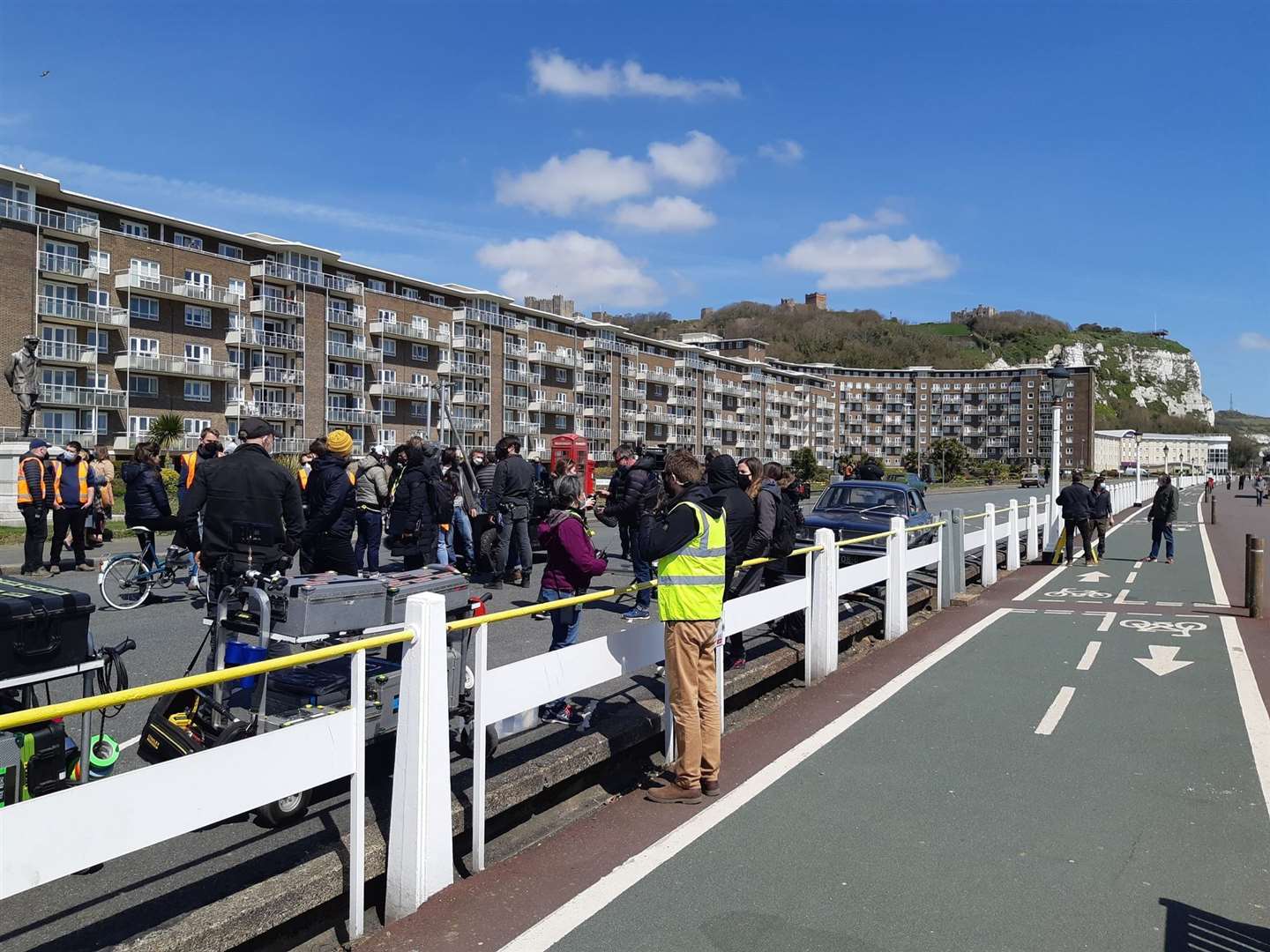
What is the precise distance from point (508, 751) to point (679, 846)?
5.01 ft

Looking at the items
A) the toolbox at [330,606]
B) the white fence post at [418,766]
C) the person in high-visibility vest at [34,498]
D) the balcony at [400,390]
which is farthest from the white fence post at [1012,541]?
the balcony at [400,390]

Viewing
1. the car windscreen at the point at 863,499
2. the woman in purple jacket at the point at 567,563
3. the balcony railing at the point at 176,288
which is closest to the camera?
the woman in purple jacket at the point at 567,563

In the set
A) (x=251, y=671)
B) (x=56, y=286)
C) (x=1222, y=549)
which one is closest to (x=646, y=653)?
(x=251, y=671)

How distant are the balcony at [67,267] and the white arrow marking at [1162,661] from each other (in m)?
60.2

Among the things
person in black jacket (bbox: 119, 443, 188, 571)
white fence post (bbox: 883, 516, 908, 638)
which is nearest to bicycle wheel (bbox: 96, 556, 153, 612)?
person in black jacket (bbox: 119, 443, 188, 571)

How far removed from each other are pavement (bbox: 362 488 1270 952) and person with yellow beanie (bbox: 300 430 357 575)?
3.95m

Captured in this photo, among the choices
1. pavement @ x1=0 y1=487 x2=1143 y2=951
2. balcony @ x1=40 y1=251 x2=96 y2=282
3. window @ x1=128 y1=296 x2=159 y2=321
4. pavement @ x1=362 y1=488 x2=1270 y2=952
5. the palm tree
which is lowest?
pavement @ x1=362 y1=488 x2=1270 y2=952

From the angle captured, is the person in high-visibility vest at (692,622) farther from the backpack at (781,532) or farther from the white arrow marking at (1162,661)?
the white arrow marking at (1162,661)

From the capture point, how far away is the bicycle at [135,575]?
12055mm

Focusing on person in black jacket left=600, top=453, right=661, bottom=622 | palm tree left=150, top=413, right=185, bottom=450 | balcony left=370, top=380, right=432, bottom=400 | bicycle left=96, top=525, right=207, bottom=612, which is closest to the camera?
bicycle left=96, top=525, right=207, bottom=612

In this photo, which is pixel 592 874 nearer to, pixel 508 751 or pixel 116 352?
pixel 508 751

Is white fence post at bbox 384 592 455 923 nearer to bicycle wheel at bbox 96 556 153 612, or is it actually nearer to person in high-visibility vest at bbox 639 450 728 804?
person in high-visibility vest at bbox 639 450 728 804

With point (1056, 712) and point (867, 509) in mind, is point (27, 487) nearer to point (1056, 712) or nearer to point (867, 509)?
point (867, 509)

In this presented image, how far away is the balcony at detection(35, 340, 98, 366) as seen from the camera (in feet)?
183
